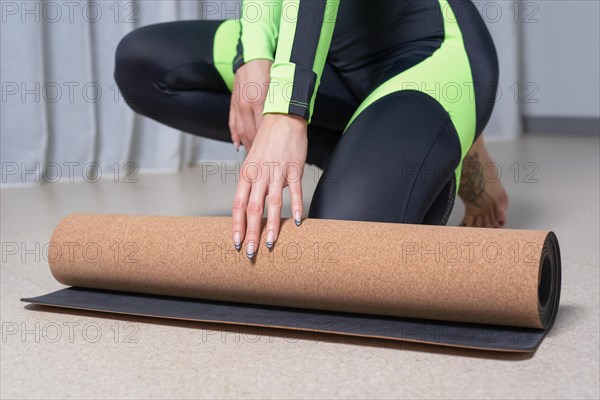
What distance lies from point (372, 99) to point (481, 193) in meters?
0.53

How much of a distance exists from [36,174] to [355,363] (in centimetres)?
217

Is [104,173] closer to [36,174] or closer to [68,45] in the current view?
[36,174]

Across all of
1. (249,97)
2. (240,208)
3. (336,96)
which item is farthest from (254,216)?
(336,96)

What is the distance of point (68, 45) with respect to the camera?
2873 mm

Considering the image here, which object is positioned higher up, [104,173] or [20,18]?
[20,18]

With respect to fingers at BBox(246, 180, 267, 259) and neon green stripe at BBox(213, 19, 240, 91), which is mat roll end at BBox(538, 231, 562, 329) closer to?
fingers at BBox(246, 180, 267, 259)

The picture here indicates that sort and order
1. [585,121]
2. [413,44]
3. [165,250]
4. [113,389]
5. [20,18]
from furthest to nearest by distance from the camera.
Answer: [585,121] → [20,18] → [413,44] → [165,250] → [113,389]

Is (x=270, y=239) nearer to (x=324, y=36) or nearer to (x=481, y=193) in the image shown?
(x=324, y=36)

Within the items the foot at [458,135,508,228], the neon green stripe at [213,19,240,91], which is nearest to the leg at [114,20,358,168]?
the neon green stripe at [213,19,240,91]

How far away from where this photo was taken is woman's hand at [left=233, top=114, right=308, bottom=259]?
1.01 m

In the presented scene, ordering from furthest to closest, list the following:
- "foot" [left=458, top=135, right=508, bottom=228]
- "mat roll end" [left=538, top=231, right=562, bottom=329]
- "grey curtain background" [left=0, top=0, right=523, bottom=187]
Answer: "grey curtain background" [left=0, top=0, right=523, bottom=187] < "foot" [left=458, top=135, right=508, bottom=228] < "mat roll end" [left=538, top=231, right=562, bottom=329]

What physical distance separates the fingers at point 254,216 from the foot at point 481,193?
2.76 feet

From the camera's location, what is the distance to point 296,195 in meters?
1.03

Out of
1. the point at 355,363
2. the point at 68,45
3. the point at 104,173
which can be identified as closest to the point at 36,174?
the point at 104,173
